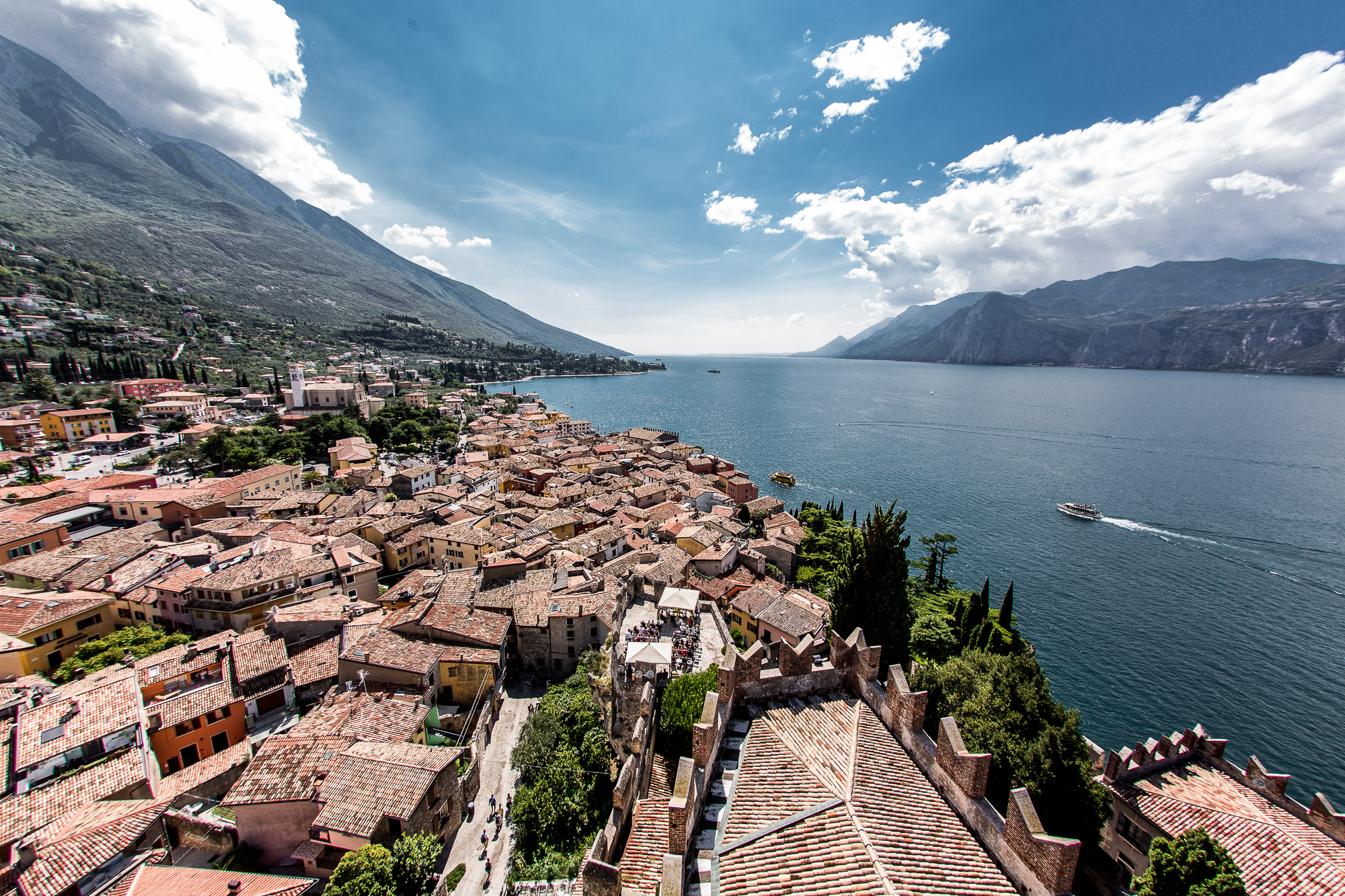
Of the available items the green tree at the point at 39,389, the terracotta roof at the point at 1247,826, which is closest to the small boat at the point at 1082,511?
the terracotta roof at the point at 1247,826

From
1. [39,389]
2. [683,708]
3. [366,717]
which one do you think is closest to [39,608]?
[366,717]

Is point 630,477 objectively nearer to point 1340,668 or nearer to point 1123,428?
point 1340,668

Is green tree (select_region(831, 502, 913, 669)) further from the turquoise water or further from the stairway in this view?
the stairway

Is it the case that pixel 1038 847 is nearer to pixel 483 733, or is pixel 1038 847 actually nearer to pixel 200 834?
pixel 483 733

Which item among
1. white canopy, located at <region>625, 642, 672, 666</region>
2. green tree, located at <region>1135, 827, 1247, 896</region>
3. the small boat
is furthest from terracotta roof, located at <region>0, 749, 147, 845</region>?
the small boat

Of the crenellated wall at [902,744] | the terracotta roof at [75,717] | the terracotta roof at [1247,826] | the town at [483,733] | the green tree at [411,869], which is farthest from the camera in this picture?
the terracotta roof at [75,717]

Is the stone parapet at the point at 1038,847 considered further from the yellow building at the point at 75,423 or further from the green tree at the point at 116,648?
the yellow building at the point at 75,423

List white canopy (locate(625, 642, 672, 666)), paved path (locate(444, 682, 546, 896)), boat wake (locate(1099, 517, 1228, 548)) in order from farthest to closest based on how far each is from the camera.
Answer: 1. boat wake (locate(1099, 517, 1228, 548))
2. white canopy (locate(625, 642, 672, 666))
3. paved path (locate(444, 682, 546, 896))
